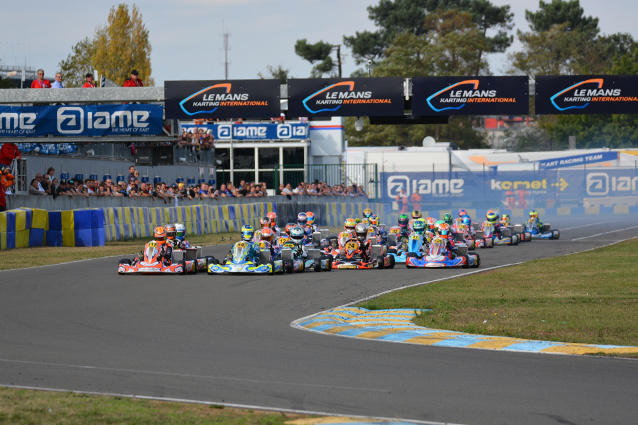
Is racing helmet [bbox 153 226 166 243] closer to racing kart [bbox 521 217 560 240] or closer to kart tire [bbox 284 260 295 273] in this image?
kart tire [bbox 284 260 295 273]

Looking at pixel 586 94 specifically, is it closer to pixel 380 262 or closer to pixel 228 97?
pixel 228 97

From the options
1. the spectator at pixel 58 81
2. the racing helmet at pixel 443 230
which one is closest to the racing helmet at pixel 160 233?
the racing helmet at pixel 443 230

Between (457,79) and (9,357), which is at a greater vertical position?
(457,79)

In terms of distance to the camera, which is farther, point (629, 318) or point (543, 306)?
point (543, 306)

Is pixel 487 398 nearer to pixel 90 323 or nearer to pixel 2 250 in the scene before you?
pixel 90 323

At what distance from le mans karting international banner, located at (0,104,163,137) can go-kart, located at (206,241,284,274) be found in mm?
8488

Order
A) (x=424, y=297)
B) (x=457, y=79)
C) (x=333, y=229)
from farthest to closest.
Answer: (x=333, y=229) → (x=457, y=79) → (x=424, y=297)

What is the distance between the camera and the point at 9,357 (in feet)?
27.5

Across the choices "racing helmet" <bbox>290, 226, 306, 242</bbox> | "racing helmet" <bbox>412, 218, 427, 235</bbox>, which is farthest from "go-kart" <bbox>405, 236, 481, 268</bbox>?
"racing helmet" <bbox>290, 226, 306, 242</bbox>

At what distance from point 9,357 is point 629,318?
22.5ft

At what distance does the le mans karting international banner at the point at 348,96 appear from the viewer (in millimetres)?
25656

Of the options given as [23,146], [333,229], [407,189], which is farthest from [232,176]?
[23,146]

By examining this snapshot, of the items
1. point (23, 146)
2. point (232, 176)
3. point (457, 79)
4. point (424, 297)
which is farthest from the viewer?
point (232, 176)

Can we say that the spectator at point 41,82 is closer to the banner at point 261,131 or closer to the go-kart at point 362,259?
the go-kart at point 362,259
